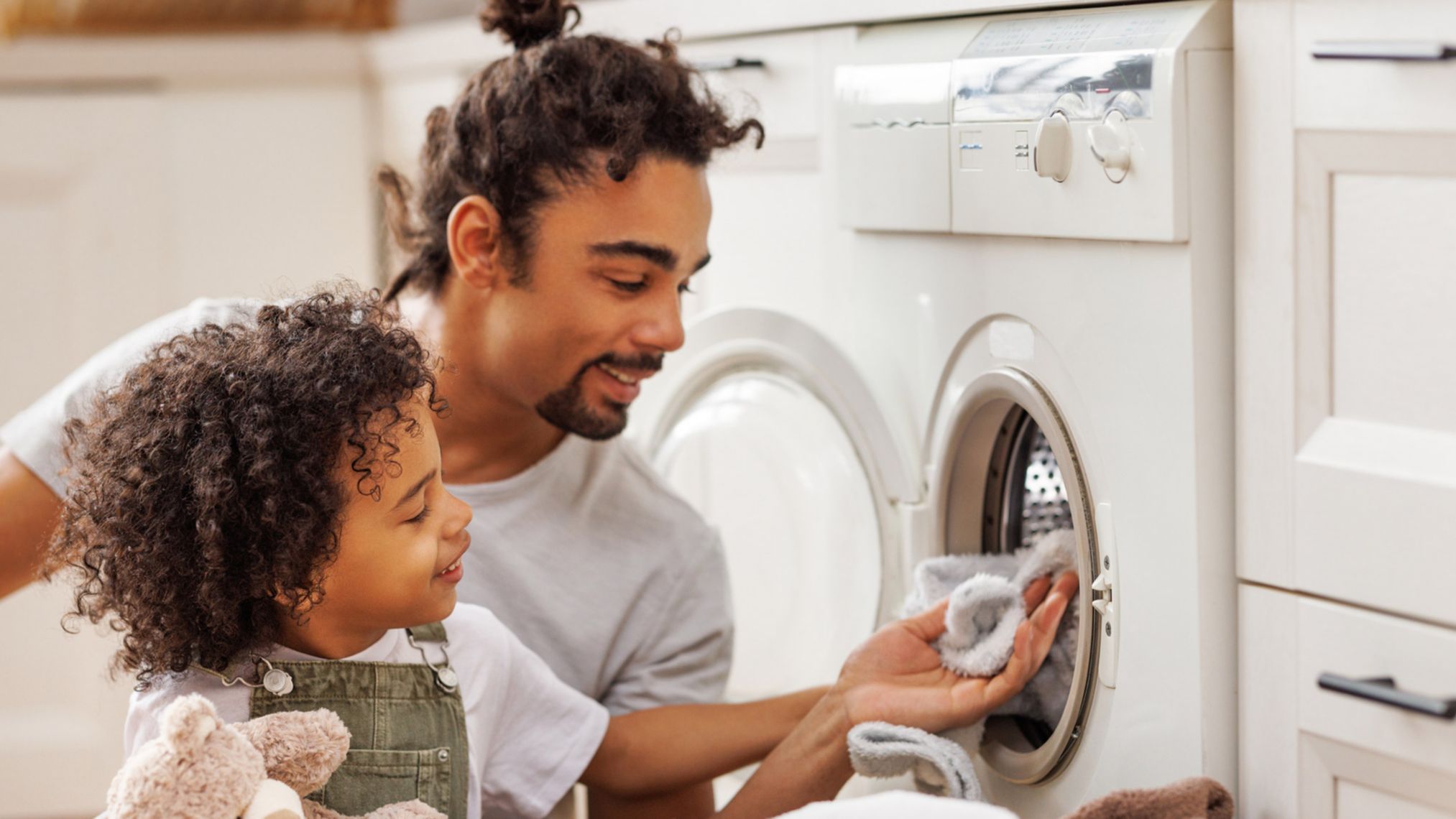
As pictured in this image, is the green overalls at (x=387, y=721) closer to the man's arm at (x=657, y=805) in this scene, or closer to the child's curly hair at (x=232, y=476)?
the child's curly hair at (x=232, y=476)

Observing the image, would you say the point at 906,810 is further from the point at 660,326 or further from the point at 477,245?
the point at 477,245

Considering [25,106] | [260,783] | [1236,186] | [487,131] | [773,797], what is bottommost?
[773,797]

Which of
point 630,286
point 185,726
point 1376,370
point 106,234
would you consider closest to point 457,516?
point 185,726

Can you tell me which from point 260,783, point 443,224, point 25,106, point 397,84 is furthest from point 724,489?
point 25,106

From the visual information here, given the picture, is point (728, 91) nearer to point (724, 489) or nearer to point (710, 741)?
point (724, 489)

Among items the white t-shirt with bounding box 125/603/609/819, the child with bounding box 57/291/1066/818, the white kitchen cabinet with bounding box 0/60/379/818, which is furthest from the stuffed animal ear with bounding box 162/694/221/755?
the white kitchen cabinet with bounding box 0/60/379/818

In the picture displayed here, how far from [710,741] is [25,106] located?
154 centimetres

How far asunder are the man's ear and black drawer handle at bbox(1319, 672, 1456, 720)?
79 centimetres

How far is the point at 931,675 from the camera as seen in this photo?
1.27m

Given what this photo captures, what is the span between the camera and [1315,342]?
0.99 m

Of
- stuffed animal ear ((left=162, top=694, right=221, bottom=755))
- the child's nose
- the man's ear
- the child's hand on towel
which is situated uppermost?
the man's ear

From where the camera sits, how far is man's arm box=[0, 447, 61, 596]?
1446mm

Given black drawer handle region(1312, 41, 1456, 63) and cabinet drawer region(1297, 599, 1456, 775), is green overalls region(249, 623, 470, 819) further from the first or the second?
black drawer handle region(1312, 41, 1456, 63)

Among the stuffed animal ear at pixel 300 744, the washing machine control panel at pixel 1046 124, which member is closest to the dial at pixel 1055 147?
the washing machine control panel at pixel 1046 124
